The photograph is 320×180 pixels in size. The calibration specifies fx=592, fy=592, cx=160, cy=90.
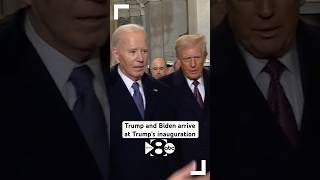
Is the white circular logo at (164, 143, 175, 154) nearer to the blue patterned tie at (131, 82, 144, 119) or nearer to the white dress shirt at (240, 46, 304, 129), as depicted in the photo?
the blue patterned tie at (131, 82, 144, 119)

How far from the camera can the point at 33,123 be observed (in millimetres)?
2633

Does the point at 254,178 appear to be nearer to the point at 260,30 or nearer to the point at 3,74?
the point at 260,30

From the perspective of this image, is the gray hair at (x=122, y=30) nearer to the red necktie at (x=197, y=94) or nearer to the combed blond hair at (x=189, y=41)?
the combed blond hair at (x=189, y=41)

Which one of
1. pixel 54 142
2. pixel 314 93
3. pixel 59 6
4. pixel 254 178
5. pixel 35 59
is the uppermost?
pixel 59 6

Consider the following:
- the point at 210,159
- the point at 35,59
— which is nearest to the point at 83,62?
the point at 35,59

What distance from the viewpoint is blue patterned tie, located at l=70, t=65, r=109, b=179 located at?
2.67 meters

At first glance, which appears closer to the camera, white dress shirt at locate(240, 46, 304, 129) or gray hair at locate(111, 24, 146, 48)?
gray hair at locate(111, 24, 146, 48)

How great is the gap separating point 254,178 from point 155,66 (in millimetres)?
696

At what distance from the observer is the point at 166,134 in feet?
8.52

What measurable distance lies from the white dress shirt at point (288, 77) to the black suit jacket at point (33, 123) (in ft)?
2.31

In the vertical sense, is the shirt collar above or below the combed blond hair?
below

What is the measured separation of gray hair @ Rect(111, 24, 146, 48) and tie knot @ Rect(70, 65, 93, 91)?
17 cm
